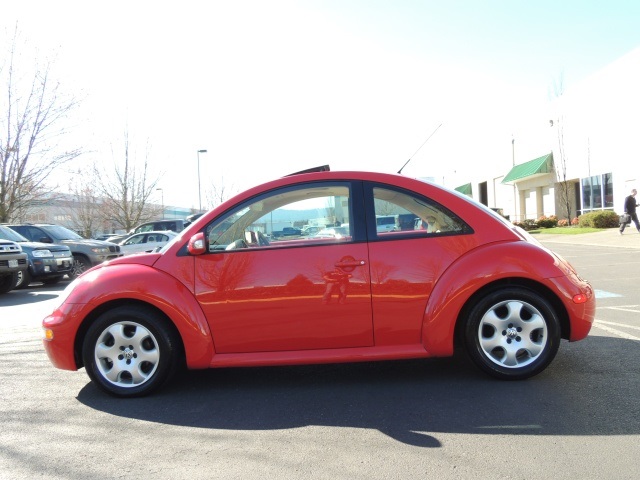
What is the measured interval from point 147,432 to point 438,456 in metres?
1.86

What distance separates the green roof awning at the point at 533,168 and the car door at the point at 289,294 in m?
35.1

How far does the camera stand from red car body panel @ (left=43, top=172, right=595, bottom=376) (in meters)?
3.90

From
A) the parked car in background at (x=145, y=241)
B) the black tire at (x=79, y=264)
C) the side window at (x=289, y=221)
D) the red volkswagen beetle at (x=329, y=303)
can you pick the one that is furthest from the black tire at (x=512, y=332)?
the parked car in background at (x=145, y=241)

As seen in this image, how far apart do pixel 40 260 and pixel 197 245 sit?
33.5 feet

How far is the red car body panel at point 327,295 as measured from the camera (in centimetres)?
390

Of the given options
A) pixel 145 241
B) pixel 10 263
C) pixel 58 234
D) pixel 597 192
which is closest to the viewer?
pixel 10 263

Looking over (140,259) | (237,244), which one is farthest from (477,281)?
(140,259)

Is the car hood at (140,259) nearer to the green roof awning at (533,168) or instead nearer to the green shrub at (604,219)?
the green shrub at (604,219)

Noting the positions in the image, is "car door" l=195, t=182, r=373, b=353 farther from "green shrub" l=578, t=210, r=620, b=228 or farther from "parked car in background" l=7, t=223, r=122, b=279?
"green shrub" l=578, t=210, r=620, b=228

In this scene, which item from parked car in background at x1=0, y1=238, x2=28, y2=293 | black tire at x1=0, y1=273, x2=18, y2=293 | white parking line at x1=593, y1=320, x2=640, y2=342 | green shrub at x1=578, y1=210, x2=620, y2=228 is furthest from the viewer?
green shrub at x1=578, y1=210, x2=620, y2=228

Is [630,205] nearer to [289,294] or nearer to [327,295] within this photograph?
[327,295]

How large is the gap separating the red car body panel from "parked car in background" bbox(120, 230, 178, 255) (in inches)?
575

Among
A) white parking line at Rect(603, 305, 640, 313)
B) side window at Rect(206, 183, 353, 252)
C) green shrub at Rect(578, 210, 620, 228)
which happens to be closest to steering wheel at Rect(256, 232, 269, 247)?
side window at Rect(206, 183, 353, 252)

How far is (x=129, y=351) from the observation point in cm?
401
